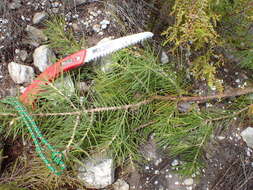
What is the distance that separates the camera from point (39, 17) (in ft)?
5.57

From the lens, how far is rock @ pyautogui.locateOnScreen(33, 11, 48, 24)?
66.9 inches

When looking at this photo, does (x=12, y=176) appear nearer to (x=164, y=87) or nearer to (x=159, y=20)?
(x=164, y=87)

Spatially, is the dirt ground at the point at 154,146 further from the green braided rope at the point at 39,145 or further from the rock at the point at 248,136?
the green braided rope at the point at 39,145

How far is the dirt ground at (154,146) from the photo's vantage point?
151 cm

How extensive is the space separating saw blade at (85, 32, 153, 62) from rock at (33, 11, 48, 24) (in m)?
0.40

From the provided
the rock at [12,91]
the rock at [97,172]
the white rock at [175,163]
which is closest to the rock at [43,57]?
the rock at [12,91]

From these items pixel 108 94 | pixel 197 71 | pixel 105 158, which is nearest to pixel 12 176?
pixel 105 158

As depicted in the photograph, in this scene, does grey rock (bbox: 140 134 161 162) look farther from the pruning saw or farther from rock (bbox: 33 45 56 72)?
rock (bbox: 33 45 56 72)

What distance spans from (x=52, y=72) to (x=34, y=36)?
0.33 m

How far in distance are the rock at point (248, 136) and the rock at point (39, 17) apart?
1305 mm

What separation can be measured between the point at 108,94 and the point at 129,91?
0.11m

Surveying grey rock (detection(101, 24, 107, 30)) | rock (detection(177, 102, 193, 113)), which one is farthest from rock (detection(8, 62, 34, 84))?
rock (detection(177, 102, 193, 113))

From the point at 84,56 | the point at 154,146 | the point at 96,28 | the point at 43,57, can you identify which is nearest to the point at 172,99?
the point at 154,146

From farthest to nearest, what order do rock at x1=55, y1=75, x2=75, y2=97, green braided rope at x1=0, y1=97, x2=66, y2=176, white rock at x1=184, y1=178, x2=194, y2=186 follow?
1. white rock at x1=184, y1=178, x2=194, y2=186
2. rock at x1=55, y1=75, x2=75, y2=97
3. green braided rope at x1=0, y1=97, x2=66, y2=176
